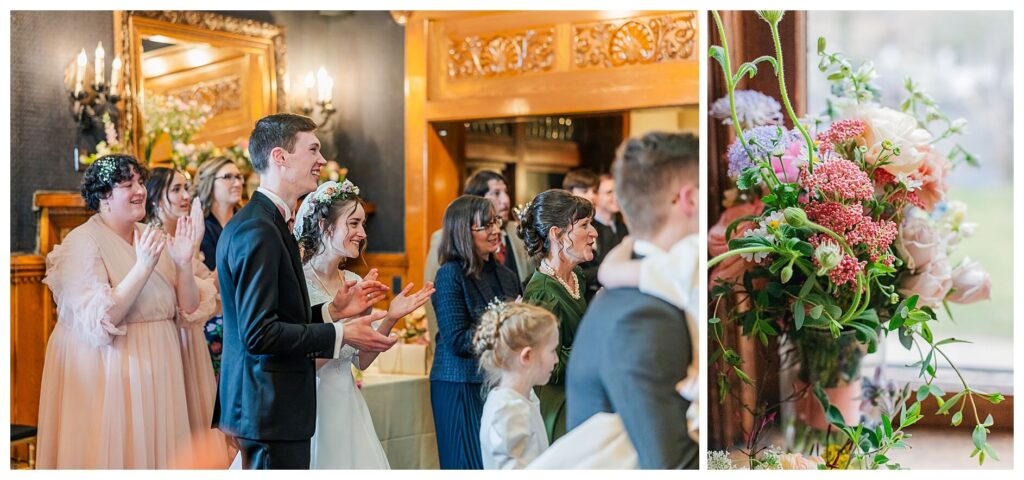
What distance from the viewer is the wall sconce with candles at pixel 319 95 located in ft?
15.4

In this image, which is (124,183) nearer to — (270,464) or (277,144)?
(277,144)

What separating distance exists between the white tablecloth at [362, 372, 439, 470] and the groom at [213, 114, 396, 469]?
43 centimetres

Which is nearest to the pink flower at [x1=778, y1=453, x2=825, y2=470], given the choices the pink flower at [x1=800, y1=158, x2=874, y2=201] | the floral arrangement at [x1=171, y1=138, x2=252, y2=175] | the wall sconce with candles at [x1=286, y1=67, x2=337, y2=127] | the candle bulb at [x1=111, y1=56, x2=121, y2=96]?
the pink flower at [x1=800, y1=158, x2=874, y2=201]

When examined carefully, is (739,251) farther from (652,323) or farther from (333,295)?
(333,295)

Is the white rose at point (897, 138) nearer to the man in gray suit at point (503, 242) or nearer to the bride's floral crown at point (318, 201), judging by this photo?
the man in gray suit at point (503, 242)

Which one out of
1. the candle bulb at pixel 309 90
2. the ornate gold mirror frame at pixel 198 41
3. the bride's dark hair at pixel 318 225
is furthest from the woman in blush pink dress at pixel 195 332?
the candle bulb at pixel 309 90

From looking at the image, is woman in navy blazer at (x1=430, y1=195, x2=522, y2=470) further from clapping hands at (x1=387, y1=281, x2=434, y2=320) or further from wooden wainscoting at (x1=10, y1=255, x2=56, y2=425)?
wooden wainscoting at (x1=10, y1=255, x2=56, y2=425)

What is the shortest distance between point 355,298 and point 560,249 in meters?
0.54

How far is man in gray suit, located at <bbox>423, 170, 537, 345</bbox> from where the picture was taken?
9.62 feet

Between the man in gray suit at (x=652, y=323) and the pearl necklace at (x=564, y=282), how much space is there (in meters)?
0.33

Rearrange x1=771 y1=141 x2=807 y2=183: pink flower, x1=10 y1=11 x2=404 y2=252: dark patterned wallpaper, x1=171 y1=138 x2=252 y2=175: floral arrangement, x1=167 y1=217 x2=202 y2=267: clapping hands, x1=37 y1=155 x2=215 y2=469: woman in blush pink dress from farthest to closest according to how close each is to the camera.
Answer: x1=10 y1=11 x2=404 y2=252: dark patterned wallpaper → x1=171 y1=138 x2=252 y2=175: floral arrangement → x1=167 y1=217 x2=202 y2=267: clapping hands → x1=37 y1=155 x2=215 y2=469: woman in blush pink dress → x1=771 y1=141 x2=807 y2=183: pink flower

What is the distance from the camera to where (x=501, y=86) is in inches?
187

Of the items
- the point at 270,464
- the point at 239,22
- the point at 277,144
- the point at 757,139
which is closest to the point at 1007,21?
the point at 757,139

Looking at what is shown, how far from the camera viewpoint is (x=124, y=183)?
116 inches
